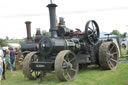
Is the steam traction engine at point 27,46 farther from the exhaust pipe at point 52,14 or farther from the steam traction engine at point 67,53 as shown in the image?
the exhaust pipe at point 52,14

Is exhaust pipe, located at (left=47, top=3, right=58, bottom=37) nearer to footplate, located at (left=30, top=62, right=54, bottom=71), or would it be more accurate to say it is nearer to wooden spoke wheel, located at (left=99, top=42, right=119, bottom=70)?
footplate, located at (left=30, top=62, right=54, bottom=71)

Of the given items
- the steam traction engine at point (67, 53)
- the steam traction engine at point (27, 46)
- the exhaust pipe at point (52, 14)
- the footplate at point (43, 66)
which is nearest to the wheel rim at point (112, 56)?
the steam traction engine at point (67, 53)

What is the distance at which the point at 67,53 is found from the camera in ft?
19.9

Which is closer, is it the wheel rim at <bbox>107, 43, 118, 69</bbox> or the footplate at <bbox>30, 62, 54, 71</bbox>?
the footplate at <bbox>30, 62, 54, 71</bbox>

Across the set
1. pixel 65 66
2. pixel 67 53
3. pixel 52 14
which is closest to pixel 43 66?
pixel 65 66

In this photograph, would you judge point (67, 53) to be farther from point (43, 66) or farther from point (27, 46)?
point (27, 46)

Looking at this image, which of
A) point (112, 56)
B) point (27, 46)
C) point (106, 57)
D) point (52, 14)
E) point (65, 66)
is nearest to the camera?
point (65, 66)

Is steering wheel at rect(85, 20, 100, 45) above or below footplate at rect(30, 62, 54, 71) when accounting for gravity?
above

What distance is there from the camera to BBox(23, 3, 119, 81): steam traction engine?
6.03 metres

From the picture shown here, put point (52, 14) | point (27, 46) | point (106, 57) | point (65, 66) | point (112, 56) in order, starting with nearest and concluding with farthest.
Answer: point (65, 66) → point (52, 14) → point (106, 57) → point (112, 56) → point (27, 46)

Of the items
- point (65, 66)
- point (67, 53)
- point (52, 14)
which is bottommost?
point (65, 66)

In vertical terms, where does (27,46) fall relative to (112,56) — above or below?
above

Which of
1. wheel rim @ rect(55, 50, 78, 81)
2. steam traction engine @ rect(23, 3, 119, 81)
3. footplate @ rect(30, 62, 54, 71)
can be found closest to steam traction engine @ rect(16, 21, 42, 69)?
steam traction engine @ rect(23, 3, 119, 81)

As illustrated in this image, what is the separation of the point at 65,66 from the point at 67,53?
41 cm
